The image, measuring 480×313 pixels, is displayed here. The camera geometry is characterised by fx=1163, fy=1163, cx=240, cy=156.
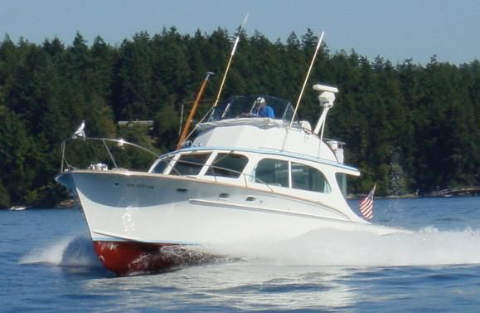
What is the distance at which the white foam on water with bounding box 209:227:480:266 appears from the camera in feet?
66.8

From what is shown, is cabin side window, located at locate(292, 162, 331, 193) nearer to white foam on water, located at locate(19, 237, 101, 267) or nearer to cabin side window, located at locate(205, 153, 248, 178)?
cabin side window, located at locate(205, 153, 248, 178)

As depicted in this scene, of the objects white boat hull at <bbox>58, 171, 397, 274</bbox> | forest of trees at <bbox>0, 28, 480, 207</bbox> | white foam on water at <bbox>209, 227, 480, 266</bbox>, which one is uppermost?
forest of trees at <bbox>0, 28, 480, 207</bbox>

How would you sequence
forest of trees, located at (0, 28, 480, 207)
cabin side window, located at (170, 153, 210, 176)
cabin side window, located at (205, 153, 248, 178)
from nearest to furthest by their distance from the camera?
1. cabin side window, located at (205, 153, 248, 178)
2. cabin side window, located at (170, 153, 210, 176)
3. forest of trees, located at (0, 28, 480, 207)

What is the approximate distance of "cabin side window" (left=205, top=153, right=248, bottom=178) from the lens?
20.5 metres

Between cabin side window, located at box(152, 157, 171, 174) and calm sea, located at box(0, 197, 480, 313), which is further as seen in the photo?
cabin side window, located at box(152, 157, 171, 174)

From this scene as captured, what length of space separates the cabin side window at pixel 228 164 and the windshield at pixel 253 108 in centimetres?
162

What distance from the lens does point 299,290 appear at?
17.3m

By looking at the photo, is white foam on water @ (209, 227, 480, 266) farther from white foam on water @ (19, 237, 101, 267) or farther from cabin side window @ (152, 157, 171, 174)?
white foam on water @ (19, 237, 101, 267)

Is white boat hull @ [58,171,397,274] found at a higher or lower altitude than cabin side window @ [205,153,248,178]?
lower

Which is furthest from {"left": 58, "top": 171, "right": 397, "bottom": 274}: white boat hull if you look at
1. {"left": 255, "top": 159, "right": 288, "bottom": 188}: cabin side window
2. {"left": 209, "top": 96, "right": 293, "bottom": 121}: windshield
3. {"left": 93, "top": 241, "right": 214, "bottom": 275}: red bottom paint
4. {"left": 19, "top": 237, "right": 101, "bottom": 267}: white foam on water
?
{"left": 209, "top": 96, "right": 293, "bottom": 121}: windshield

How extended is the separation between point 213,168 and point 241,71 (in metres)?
66.0

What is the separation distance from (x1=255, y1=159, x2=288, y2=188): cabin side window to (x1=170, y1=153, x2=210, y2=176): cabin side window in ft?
3.23

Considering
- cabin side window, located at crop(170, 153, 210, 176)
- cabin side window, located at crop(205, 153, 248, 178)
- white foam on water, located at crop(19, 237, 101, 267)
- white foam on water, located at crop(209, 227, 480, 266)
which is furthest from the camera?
white foam on water, located at crop(19, 237, 101, 267)

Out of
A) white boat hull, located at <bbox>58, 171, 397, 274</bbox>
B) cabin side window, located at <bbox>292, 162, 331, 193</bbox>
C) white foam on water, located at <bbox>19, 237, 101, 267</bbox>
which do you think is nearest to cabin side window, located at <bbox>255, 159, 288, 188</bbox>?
cabin side window, located at <bbox>292, 162, 331, 193</bbox>
